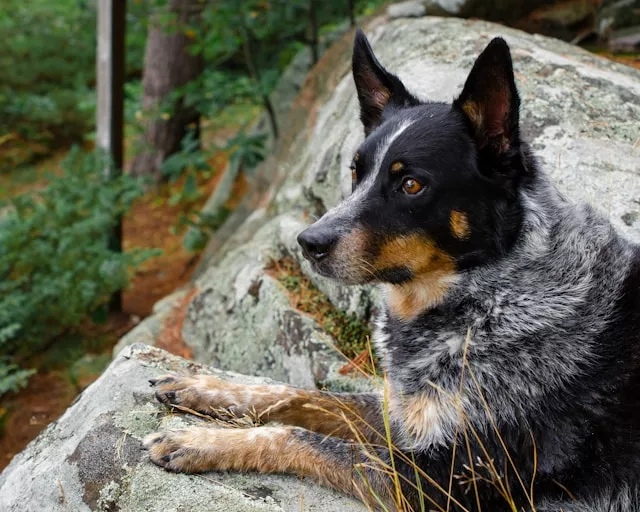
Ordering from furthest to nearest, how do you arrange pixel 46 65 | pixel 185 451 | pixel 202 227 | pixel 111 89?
pixel 46 65 → pixel 202 227 → pixel 111 89 → pixel 185 451

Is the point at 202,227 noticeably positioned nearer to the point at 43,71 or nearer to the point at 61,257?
the point at 61,257

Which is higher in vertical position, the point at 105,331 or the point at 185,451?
the point at 185,451

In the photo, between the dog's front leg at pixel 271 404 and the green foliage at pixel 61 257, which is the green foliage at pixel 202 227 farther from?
the dog's front leg at pixel 271 404

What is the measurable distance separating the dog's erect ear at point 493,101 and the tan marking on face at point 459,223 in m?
0.36

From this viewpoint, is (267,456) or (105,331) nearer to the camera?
(267,456)

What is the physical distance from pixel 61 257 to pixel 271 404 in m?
4.58

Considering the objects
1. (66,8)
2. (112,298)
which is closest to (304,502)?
(112,298)

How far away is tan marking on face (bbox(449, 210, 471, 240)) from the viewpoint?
10.1 ft

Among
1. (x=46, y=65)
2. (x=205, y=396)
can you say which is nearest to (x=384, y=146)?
(x=205, y=396)

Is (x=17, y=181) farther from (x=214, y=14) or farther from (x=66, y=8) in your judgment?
(x=214, y=14)

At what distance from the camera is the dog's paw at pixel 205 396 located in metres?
3.42

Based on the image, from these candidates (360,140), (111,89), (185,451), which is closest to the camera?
(185,451)

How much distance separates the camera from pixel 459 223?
10.1ft

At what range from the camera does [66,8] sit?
48.6 feet
